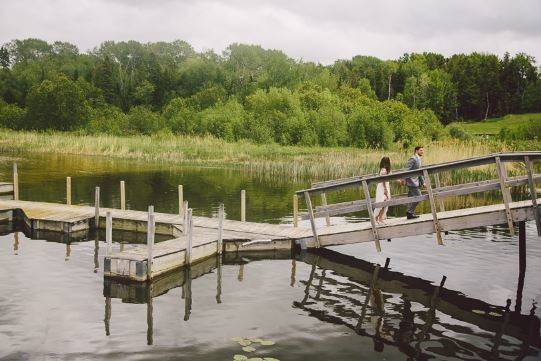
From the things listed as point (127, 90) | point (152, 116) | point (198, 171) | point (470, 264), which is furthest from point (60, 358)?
point (127, 90)

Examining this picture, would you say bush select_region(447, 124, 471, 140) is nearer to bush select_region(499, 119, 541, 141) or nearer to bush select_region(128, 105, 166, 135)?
bush select_region(499, 119, 541, 141)

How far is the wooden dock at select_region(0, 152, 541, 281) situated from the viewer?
540 inches

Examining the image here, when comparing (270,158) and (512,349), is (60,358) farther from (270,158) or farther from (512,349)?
(270,158)

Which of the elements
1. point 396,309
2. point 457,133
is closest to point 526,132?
point 457,133

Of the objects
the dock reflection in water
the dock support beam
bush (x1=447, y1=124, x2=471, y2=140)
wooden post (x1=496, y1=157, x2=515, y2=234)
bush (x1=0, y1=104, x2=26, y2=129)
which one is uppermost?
bush (x1=0, y1=104, x2=26, y2=129)

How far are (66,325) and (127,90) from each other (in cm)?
9656

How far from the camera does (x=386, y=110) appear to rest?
59.7 metres

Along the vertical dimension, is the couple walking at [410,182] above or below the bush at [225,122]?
below

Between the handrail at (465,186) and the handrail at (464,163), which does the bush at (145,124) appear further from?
the handrail at (464,163)

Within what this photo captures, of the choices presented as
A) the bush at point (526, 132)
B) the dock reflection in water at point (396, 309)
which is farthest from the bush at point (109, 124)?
the dock reflection in water at point (396, 309)

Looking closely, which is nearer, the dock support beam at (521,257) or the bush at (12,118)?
the dock support beam at (521,257)

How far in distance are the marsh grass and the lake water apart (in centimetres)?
1236

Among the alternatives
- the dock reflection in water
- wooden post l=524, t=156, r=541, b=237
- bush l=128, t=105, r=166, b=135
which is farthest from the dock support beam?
bush l=128, t=105, r=166, b=135

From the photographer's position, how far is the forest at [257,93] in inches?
2291
